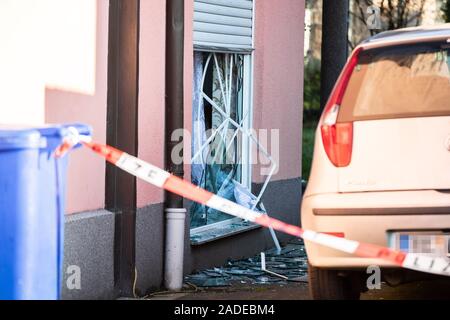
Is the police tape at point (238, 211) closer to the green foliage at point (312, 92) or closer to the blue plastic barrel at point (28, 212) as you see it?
the blue plastic barrel at point (28, 212)

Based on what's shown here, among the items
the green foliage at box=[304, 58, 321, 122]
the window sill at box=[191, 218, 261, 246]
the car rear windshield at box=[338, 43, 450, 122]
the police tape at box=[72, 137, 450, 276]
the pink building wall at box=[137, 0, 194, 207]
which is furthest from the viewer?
the green foliage at box=[304, 58, 321, 122]

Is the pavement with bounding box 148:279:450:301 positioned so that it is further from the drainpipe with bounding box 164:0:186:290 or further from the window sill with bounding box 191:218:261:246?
the window sill with bounding box 191:218:261:246

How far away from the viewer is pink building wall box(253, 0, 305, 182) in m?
11.9

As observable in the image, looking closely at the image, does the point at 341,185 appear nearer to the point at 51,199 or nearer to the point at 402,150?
the point at 402,150

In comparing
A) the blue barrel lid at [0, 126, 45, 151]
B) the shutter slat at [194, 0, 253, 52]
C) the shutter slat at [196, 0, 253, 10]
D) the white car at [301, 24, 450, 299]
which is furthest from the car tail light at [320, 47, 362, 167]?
the shutter slat at [196, 0, 253, 10]

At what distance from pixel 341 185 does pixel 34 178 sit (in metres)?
1.98

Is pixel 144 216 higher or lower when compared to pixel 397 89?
lower

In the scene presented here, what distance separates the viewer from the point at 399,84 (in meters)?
7.01

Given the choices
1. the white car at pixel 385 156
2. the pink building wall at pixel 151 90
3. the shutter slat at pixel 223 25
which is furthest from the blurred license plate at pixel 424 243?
the shutter slat at pixel 223 25

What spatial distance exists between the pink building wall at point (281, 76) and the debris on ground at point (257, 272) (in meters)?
0.94

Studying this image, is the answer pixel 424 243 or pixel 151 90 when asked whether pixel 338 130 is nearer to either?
pixel 424 243

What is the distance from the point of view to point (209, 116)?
11.0m

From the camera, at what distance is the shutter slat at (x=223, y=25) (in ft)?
34.5

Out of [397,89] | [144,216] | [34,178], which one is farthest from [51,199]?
[144,216]
